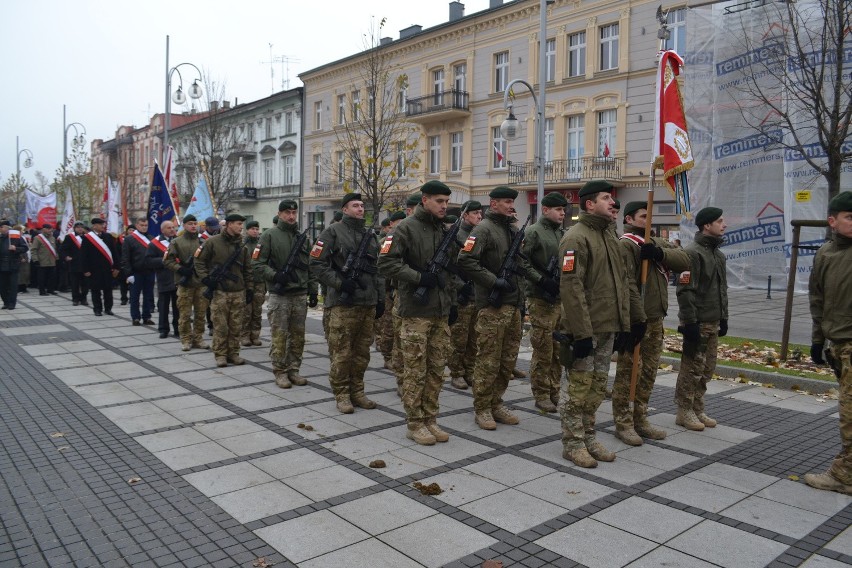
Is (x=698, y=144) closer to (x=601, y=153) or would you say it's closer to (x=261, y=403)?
(x=601, y=153)

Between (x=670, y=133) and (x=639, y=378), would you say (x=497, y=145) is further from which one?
(x=639, y=378)

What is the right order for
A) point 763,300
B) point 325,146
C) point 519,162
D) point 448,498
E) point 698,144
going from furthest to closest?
point 325,146
point 519,162
point 698,144
point 763,300
point 448,498

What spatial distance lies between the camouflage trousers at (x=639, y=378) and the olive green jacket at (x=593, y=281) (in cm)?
74

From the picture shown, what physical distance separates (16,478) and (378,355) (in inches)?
243

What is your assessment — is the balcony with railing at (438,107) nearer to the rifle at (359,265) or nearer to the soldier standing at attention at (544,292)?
the soldier standing at attention at (544,292)

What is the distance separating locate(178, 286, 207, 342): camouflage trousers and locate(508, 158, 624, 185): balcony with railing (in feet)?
62.8

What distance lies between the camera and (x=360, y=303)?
7078 mm

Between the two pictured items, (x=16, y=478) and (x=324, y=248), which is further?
(x=324, y=248)

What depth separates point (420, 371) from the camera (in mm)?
6125

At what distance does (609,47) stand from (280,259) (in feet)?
74.9

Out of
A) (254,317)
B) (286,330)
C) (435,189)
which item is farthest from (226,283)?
(435,189)

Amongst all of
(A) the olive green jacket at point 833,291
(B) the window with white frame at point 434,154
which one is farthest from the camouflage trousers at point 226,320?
(B) the window with white frame at point 434,154

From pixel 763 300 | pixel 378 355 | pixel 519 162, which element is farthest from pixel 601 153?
pixel 378 355

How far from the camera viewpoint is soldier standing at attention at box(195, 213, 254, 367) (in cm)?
947
